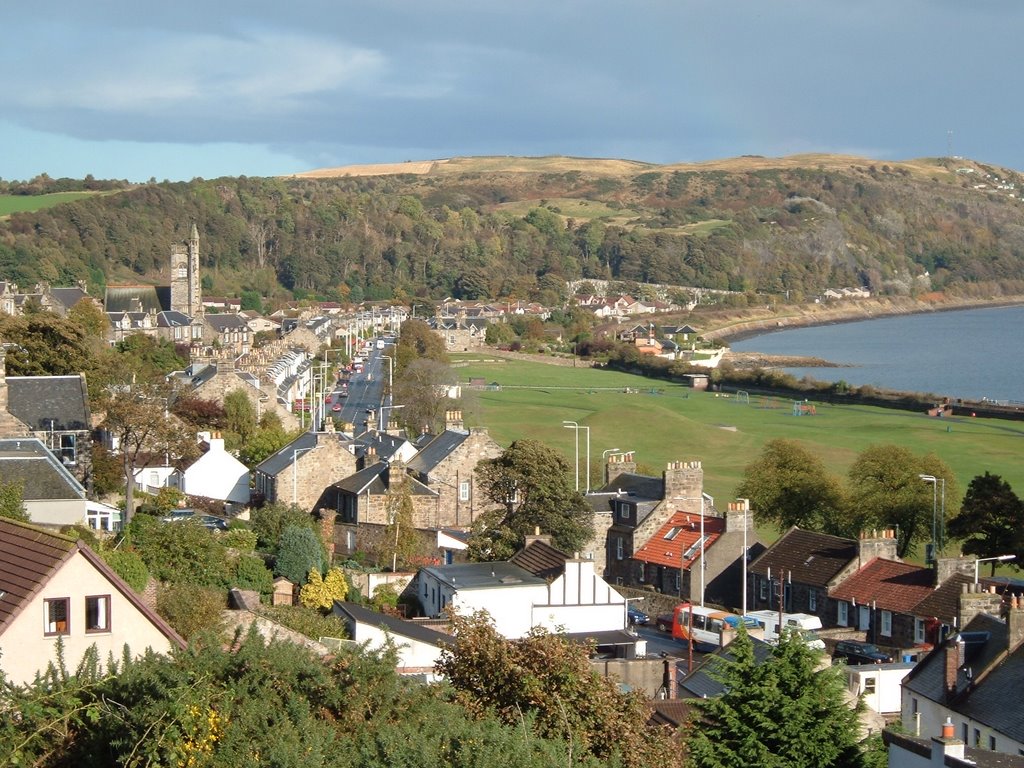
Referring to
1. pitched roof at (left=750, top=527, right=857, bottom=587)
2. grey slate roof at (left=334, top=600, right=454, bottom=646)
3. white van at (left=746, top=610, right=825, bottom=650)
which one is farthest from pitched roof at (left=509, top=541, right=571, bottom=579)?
pitched roof at (left=750, top=527, right=857, bottom=587)

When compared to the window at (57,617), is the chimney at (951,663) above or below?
below

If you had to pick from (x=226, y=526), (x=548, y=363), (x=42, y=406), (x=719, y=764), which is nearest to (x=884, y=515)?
(x=226, y=526)

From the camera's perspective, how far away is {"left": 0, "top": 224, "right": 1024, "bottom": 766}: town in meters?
14.6

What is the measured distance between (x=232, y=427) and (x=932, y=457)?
22927mm

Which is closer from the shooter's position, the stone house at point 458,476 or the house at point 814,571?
the house at point 814,571

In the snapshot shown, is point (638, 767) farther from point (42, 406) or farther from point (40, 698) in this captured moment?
point (42, 406)

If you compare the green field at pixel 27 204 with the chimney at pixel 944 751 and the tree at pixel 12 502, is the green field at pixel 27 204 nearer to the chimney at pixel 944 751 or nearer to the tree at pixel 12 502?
the tree at pixel 12 502

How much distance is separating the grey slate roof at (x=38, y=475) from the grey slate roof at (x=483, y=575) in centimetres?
745

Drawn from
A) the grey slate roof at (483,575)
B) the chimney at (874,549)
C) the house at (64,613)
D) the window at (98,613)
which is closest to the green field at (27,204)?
the grey slate roof at (483,575)

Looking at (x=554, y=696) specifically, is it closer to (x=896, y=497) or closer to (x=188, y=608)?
(x=188, y=608)

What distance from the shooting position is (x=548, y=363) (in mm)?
133250

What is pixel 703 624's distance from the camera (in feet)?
104

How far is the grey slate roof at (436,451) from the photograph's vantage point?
137 feet

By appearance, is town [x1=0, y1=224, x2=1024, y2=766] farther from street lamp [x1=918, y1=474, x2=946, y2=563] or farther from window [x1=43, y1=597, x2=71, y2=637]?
street lamp [x1=918, y1=474, x2=946, y2=563]
